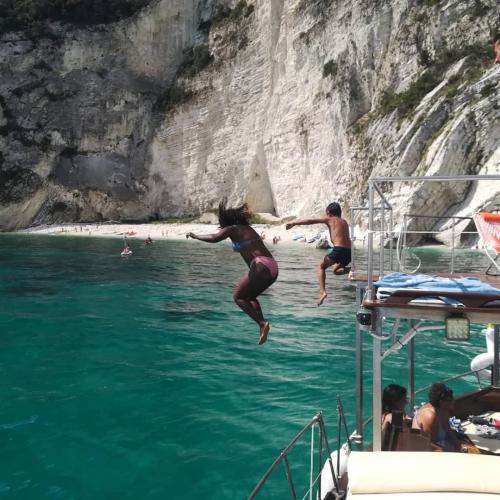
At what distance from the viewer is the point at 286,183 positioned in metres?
59.5

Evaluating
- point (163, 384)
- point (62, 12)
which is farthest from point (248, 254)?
point (62, 12)

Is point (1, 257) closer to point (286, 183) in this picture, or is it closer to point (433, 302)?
point (286, 183)

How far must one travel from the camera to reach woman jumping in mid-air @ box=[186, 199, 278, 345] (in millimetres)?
6121

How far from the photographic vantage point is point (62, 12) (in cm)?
7706

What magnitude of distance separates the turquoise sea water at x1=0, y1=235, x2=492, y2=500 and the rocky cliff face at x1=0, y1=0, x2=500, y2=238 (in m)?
27.7

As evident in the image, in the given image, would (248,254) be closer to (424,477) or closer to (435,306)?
(435,306)

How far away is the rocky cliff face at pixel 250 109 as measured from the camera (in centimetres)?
4241

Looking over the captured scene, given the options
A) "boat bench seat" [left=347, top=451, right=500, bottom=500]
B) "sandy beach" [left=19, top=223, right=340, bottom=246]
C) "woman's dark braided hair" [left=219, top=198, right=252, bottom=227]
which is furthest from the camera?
"sandy beach" [left=19, top=223, right=340, bottom=246]

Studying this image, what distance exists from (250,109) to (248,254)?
198ft

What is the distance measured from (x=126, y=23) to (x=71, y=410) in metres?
77.1

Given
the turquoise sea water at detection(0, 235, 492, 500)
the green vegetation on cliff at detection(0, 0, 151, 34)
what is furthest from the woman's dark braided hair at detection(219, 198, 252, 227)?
the green vegetation on cliff at detection(0, 0, 151, 34)

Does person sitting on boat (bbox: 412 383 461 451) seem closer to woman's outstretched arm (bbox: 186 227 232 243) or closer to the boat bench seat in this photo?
the boat bench seat

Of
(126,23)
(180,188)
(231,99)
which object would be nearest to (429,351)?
(231,99)

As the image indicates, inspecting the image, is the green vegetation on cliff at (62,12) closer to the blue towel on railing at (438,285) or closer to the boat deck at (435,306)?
the blue towel on railing at (438,285)
